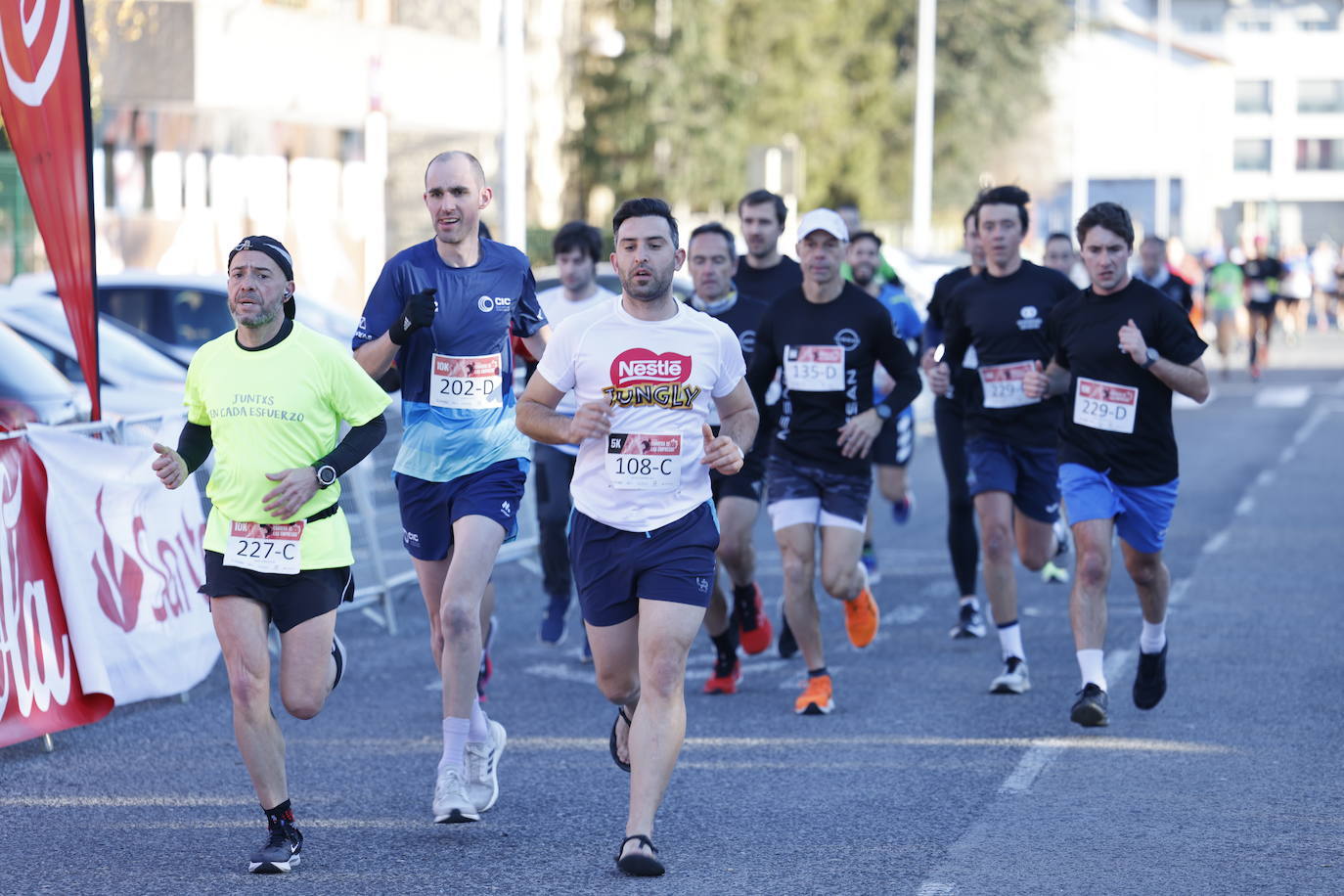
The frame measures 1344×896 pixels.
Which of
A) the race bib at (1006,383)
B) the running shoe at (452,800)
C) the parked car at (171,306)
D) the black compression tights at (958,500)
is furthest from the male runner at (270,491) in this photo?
the parked car at (171,306)

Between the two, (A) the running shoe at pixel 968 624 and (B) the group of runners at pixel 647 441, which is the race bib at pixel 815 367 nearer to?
(B) the group of runners at pixel 647 441

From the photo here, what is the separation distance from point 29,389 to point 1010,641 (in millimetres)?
6037

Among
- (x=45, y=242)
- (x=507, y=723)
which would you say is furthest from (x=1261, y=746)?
(x=45, y=242)

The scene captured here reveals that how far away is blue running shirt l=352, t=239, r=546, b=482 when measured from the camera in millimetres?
6941

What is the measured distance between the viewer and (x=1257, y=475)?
17688mm

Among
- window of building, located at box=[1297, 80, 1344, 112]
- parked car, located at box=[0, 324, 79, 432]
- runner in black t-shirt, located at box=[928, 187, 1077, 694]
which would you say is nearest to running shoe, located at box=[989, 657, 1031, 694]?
runner in black t-shirt, located at box=[928, 187, 1077, 694]

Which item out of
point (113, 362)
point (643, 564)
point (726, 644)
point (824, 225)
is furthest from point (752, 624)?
point (113, 362)

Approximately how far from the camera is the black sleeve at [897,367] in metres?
8.54

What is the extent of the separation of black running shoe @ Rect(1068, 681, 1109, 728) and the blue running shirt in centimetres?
253

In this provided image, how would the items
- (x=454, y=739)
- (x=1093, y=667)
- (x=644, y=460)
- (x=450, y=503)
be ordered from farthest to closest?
(x=1093, y=667) < (x=450, y=503) < (x=454, y=739) < (x=644, y=460)

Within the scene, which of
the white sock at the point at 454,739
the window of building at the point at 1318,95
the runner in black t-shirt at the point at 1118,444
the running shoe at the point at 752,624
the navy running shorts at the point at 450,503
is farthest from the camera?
the window of building at the point at 1318,95

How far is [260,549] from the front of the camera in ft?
19.8

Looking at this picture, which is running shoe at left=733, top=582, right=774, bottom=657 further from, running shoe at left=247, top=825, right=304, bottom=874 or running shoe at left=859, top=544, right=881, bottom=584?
running shoe at left=247, top=825, right=304, bottom=874

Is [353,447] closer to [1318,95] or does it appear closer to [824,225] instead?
[824,225]
